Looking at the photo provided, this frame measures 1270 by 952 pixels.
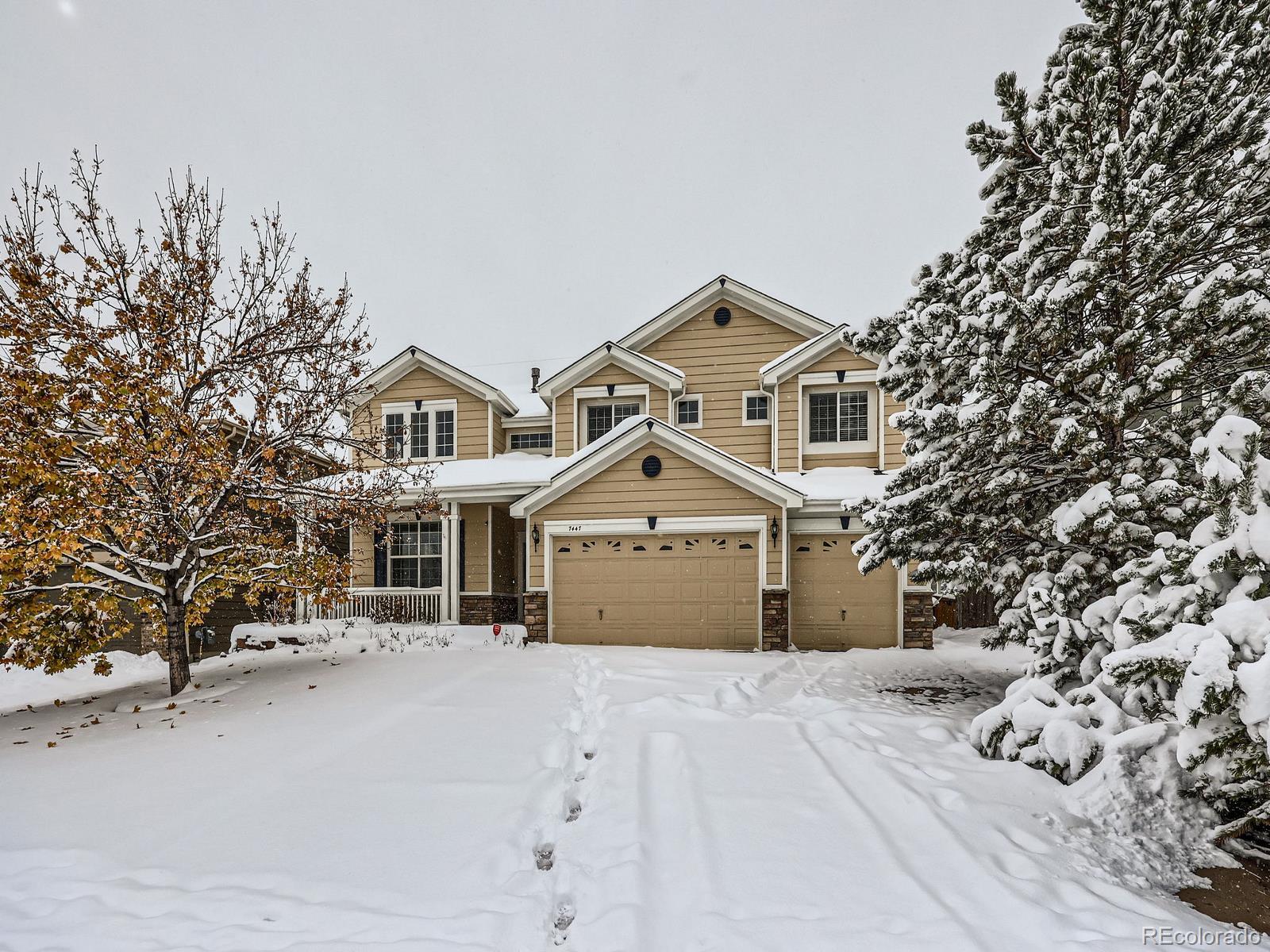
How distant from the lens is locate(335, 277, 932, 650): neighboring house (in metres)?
11.2

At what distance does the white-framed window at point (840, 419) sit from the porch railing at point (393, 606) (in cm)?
845

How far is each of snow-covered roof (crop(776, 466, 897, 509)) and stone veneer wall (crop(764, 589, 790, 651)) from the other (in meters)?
1.74

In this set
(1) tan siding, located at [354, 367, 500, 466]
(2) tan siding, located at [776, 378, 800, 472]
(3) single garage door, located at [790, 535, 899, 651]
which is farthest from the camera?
(1) tan siding, located at [354, 367, 500, 466]

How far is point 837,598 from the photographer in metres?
11.4

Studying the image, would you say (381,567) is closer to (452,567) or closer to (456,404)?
(452,567)

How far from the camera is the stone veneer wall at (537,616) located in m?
11.4

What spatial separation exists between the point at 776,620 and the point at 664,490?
2927mm

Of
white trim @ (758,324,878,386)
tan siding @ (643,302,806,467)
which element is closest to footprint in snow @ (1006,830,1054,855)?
white trim @ (758,324,878,386)

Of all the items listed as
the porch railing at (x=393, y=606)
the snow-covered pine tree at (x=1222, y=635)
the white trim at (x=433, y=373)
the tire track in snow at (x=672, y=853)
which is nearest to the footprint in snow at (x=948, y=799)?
the snow-covered pine tree at (x=1222, y=635)

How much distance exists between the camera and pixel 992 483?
595 cm

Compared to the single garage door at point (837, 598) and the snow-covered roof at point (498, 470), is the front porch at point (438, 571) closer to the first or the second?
the snow-covered roof at point (498, 470)

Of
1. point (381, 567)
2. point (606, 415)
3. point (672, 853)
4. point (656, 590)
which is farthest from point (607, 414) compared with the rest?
point (672, 853)

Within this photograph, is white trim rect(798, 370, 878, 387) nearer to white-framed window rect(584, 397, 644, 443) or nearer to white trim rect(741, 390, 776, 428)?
white trim rect(741, 390, 776, 428)

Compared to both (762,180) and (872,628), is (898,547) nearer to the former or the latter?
(872,628)
